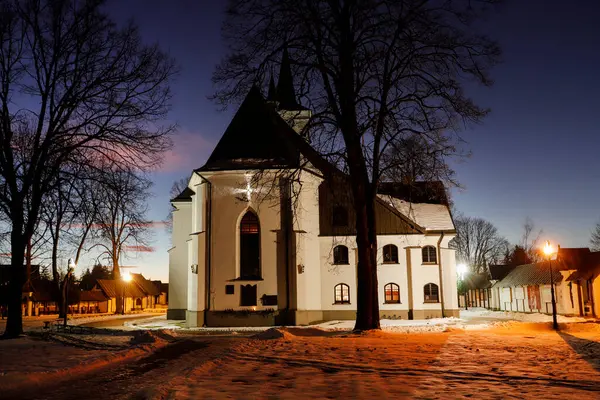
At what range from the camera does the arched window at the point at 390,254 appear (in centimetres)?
3600

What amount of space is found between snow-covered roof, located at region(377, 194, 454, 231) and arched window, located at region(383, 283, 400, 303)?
4584 mm

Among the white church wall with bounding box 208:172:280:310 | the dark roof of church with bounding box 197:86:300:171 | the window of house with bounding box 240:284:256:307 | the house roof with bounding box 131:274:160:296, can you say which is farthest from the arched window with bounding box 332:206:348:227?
the house roof with bounding box 131:274:160:296

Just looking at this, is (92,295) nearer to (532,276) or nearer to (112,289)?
(112,289)

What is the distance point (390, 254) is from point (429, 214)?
4980 mm

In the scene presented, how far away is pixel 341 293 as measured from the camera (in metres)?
35.2

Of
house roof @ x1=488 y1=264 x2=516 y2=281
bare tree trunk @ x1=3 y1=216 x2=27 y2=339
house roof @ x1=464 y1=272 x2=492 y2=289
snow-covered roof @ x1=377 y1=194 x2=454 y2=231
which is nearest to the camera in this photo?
bare tree trunk @ x1=3 y1=216 x2=27 y2=339

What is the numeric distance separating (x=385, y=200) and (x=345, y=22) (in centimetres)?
2156

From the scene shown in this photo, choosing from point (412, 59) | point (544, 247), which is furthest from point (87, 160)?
point (544, 247)

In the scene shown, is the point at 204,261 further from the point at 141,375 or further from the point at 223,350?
the point at 141,375

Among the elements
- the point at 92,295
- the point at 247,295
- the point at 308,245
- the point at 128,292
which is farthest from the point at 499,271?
the point at 92,295

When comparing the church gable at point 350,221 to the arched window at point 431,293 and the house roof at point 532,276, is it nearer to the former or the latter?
the arched window at point 431,293

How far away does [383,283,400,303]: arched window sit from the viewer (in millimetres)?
35469

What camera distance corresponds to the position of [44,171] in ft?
67.8

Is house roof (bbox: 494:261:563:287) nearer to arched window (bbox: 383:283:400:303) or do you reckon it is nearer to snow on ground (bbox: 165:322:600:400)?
arched window (bbox: 383:283:400:303)
